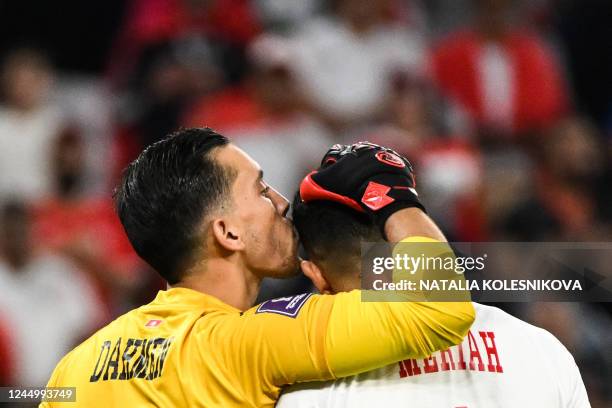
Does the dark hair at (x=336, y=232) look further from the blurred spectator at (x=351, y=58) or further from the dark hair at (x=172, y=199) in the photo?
the blurred spectator at (x=351, y=58)

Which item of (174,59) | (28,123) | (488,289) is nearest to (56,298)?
(28,123)

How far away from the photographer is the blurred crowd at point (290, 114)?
5809mm

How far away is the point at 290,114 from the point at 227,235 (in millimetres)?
3643

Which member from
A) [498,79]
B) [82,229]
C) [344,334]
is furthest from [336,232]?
[498,79]

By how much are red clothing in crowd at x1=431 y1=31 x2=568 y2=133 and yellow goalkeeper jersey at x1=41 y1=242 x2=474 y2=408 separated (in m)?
4.38

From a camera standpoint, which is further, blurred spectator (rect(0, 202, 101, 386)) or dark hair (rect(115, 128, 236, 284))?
blurred spectator (rect(0, 202, 101, 386))

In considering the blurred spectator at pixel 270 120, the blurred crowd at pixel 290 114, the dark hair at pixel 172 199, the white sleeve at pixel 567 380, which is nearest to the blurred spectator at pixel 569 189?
the blurred crowd at pixel 290 114

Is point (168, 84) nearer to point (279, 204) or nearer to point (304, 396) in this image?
point (279, 204)

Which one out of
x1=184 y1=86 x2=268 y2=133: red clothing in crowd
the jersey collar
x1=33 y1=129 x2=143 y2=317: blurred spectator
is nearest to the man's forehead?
the jersey collar

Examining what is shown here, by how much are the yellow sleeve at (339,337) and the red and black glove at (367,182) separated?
0.25 metres

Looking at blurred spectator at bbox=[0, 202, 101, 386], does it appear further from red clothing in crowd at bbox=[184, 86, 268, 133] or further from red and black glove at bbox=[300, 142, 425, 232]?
red and black glove at bbox=[300, 142, 425, 232]

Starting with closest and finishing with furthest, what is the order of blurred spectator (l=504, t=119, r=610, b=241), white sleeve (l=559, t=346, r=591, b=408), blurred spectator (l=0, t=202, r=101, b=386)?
1. white sleeve (l=559, t=346, r=591, b=408)
2. blurred spectator (l=0, t=202, r=101, b=386)
3. blurred spectator (l=504, t=119, r=610, b=241)

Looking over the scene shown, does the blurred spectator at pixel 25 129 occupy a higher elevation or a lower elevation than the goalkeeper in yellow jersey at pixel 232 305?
higher

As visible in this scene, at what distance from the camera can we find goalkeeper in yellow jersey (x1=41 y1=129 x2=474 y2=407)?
2.51 meters
